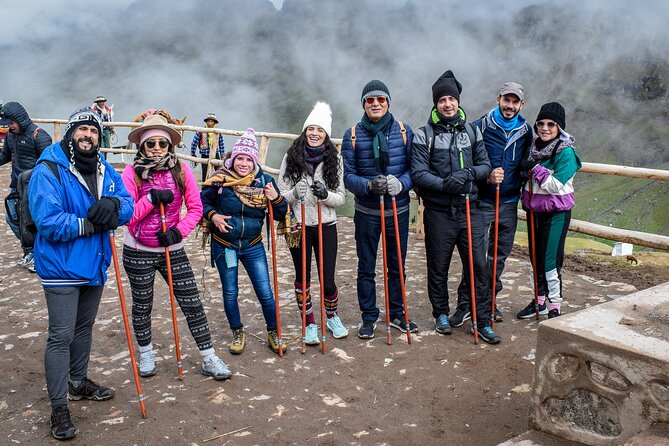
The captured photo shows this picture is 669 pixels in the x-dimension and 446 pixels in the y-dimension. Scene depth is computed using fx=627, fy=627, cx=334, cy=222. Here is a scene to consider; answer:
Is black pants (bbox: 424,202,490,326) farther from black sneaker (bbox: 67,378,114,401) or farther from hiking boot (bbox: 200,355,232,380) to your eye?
black sneaker (bbox: 67,378,114,401)

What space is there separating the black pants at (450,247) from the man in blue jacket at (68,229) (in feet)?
7.72

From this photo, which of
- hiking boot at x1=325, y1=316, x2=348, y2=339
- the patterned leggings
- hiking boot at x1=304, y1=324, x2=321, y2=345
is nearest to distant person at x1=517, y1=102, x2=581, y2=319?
hiking boot at x1=325, y1=316, x2=348, y2=339

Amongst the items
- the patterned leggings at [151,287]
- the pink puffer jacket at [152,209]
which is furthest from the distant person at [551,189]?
Answer: the patterned leggings at [151,287]

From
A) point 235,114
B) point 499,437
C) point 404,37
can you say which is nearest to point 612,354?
point 499,437

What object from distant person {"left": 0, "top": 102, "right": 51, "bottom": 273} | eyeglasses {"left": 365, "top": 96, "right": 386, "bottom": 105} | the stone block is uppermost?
eyeglasses {"left": 365, "top": 96, "right": 386, "bottom": 105}

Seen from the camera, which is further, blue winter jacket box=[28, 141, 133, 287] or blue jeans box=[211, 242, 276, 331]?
blue jeans box=[211, 242, 276, 331]

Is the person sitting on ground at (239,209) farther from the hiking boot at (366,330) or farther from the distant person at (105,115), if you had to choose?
the distant person at (105,115)

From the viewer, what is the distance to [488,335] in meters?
4.92

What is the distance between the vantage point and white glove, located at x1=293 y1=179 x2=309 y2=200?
4.68m

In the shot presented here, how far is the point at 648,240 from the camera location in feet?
20.3

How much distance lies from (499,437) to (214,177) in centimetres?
252

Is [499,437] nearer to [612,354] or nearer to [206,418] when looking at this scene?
[612,354]

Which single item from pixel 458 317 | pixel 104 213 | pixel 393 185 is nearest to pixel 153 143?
pixel 104 213

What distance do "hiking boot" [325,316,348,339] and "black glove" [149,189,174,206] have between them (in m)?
1.77
